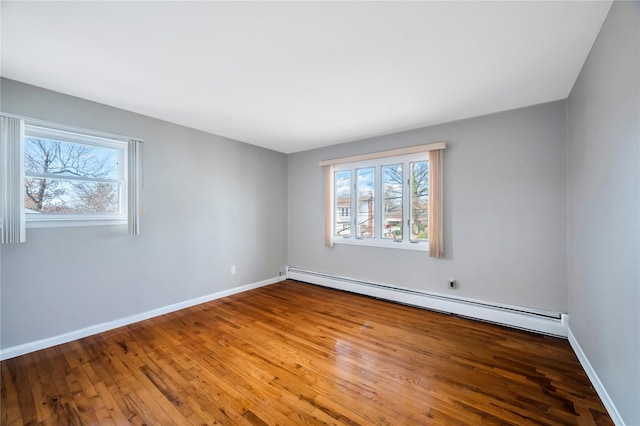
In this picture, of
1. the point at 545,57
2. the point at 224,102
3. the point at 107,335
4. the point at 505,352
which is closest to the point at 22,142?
the point at 224,102

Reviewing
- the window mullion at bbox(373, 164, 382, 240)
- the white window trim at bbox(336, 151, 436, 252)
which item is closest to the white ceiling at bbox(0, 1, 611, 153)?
the white window trim at bbox(336, 151, 436, 252)

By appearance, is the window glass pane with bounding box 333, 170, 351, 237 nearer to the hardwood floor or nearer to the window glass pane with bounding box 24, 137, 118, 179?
the hardwood floor

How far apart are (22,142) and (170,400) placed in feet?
8.45

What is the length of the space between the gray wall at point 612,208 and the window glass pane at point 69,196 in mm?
4313

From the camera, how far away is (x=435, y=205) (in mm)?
3338

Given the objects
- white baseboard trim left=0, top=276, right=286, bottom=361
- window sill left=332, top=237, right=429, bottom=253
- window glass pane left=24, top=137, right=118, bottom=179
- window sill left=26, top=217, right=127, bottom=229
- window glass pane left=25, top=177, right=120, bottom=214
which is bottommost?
white baseboard trim left=0, top=276, right=286, bottom=361

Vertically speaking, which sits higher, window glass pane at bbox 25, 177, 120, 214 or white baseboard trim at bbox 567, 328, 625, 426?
window glass pane at bbox 25, 177, 120, 214

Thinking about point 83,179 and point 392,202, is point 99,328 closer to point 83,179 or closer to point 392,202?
point 83,179

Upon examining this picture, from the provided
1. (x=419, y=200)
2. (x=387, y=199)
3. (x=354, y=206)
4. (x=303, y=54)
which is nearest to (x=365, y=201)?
(x=354, y=206)

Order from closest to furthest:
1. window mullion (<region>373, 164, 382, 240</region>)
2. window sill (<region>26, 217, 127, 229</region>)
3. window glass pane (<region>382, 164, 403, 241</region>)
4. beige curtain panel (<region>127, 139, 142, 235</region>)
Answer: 1. window sill (<region>26, 217, 127, 229</region>)
2. beige curtain panel (<region>127, 139, 142, 235</region>)
3. window glass pane (<region>382, 164, 403, 241</region>)
4. window mullion (<region>373, 164, 382, 240</region>)

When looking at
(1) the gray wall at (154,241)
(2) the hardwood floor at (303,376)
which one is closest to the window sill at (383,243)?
(2) the hardwood floor at (303,376)

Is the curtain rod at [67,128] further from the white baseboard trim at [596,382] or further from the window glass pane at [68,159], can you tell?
the white baseboard trim at [596,382]

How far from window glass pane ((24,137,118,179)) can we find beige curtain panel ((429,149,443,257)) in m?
3.90

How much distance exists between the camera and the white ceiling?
1.51 metres
